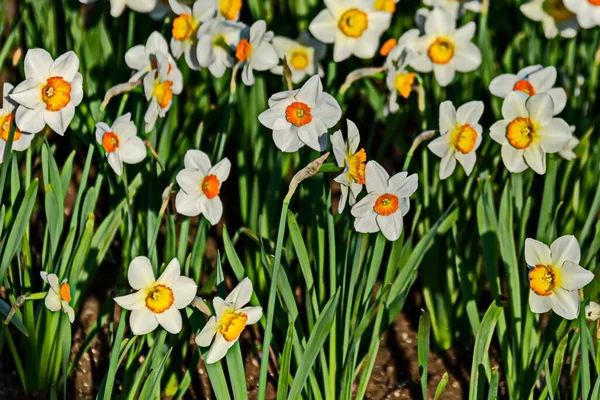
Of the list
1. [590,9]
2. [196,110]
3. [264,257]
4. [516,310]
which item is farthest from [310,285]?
[590,9]

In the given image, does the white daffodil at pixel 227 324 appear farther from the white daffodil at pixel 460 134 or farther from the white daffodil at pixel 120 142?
the white daffodil at pixel 460 134

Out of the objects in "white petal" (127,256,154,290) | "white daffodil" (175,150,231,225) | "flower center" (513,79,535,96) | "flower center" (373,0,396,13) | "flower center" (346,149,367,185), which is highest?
"flower center" (373,0,396,13)

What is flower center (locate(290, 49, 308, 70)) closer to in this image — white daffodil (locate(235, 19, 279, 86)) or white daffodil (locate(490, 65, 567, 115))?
white daffodil (locate(235, 19, 279, 86))

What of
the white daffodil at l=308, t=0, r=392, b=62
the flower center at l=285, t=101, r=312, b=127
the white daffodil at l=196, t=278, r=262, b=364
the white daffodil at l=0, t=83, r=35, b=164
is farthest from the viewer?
the white daffodil at l=308, t=0, r=392, b=62

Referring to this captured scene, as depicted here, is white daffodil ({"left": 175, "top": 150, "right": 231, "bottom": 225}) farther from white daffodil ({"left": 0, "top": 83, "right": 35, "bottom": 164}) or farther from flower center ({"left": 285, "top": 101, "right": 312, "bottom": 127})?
white daffodil ({"left": 0, "top": 83, "right": 35, "bottom": 164})

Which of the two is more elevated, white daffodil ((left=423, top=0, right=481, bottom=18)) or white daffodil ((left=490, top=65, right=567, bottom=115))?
white daffodil ((left=423, top=0, right=481, bottom=18))

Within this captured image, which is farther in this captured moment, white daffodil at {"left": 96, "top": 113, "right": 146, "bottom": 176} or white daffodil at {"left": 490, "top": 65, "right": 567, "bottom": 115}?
white daffodil at {"left": 490, "top": 65, "right": 567, "bottom": 115}

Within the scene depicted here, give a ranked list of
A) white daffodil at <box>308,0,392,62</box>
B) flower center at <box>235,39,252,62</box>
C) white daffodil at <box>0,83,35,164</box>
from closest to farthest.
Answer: white daffodil at <box>0,83,35,164</box>
flower center at <box>235,39,252,62</box>
white daffodil at <box>308,0,392,62</box>

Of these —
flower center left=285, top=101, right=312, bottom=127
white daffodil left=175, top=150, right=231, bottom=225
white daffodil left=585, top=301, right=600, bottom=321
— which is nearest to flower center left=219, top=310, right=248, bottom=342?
white daffodil left=175, top=150, right=231, bottom=225
